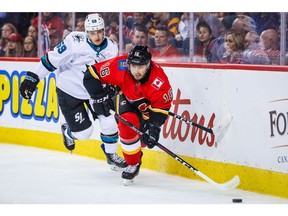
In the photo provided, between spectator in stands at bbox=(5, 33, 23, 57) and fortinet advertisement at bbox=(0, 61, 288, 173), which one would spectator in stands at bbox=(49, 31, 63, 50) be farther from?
fortinet advertisement at bbox=(0, 61, 288, 173)

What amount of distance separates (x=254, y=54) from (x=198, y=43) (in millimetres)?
799

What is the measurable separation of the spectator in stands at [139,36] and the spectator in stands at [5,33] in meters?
1.82

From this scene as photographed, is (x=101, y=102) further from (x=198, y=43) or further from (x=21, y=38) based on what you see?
(x=21, y=38)

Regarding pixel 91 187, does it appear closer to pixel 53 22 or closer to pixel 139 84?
pixel 139 84

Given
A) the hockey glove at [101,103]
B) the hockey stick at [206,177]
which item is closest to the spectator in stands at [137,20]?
the hockey glove at [101,103]

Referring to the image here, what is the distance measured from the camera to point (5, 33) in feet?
36.2

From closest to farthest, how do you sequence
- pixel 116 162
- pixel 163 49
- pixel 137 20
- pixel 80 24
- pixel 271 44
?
pixel 271 44
pixel 116 162
pixel 163 49
pixel 137 20
pixel 80 24

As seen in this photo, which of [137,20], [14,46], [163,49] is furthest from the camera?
[14,46]

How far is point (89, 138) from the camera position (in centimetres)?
951

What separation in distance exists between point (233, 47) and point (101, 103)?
1296 mm

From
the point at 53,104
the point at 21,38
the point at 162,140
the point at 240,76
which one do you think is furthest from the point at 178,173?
the point at 21,38

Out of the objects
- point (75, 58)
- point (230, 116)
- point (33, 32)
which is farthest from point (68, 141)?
point (33, 32)

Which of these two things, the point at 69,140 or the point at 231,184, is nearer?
the point at 231,184

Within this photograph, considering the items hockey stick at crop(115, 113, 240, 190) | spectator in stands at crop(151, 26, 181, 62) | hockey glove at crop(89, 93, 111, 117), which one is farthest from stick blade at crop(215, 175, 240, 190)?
spectator in stands at crop(151, 26, 181, 62)
